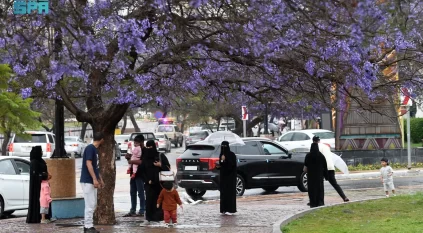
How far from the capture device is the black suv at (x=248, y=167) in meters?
22.4

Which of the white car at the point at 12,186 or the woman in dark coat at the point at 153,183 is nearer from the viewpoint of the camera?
the woman in dark coat at the point at 153,183

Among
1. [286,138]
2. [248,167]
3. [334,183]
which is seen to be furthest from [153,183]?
[286,138]

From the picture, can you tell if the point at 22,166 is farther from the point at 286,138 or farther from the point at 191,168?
the point at 286,138

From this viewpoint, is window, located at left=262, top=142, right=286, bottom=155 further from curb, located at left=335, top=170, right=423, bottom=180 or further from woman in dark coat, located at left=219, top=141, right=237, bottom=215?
woman in dark coat, located at left=219, top=141, right=237, bottom=215

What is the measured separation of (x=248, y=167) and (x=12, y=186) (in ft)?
22.8

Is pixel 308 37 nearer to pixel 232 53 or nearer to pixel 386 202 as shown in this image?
pixel 232 53

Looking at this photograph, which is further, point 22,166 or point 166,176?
point 22,166

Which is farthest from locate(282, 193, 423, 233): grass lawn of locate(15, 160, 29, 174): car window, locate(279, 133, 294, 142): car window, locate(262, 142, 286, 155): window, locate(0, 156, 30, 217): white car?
locate(279, 133, 294, 142): car window

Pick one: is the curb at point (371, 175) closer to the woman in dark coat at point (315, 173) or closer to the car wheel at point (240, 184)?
the car wheel at point (240, 184)

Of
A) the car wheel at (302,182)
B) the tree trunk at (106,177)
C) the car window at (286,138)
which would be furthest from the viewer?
the car window at (286,138)

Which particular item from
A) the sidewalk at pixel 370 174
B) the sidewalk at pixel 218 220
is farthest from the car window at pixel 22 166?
the sidewalk at pixel 370 174

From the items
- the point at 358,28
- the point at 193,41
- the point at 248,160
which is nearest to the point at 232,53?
the point at 193,41

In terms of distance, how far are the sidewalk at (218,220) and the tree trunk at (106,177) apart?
321 mm

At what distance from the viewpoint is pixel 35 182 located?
1630 centimetres
